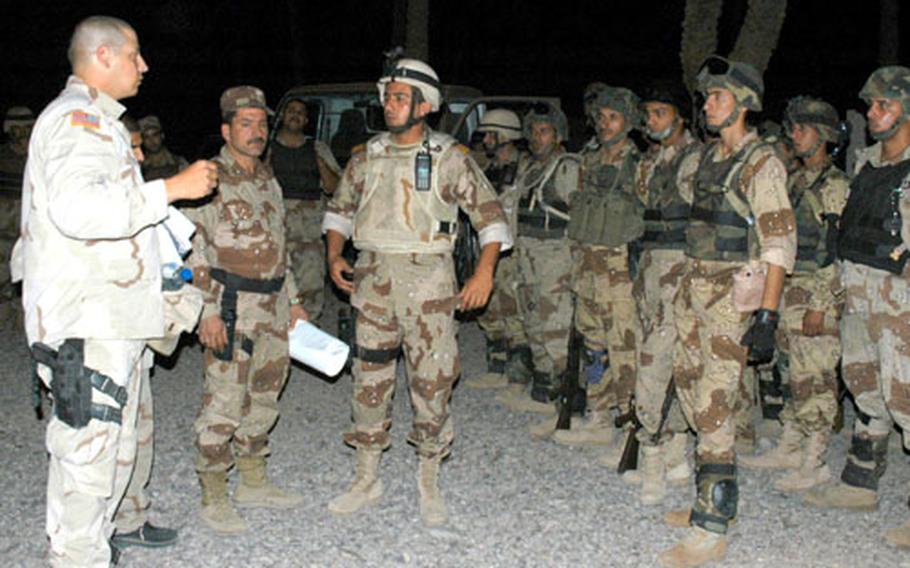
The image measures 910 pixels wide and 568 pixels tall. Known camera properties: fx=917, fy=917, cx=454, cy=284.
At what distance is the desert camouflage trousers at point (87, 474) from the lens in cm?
359

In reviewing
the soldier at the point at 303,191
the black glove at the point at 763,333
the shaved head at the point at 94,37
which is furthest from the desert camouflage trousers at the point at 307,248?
the black glove at the point at 763,333

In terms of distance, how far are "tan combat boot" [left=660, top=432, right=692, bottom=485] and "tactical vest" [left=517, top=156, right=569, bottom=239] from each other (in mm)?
1797

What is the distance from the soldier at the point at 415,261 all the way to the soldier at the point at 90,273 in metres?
1.40

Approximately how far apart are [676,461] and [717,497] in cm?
116

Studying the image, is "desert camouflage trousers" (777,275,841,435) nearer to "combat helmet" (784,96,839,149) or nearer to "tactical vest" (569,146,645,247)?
"combat helmet" (784,96,839,149)

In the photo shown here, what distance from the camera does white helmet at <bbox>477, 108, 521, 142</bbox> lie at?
766cm

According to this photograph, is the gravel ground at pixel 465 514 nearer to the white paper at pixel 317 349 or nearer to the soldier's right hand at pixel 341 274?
the white paper at pixel 317 349

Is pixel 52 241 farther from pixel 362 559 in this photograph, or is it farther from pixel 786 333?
pixel 786 333

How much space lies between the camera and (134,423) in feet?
12.8

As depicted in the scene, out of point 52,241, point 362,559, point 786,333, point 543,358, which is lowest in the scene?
point 362,559

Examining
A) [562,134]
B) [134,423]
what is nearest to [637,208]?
[562,134]

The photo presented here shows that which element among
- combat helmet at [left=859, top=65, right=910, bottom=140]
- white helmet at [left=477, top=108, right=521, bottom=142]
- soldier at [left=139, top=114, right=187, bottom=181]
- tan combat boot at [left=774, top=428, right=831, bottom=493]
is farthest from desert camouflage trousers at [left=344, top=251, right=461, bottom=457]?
soldier at [left=139, top=114, right=187, bottom=181]

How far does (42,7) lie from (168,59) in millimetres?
3959

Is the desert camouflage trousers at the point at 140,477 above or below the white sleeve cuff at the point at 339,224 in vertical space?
below
